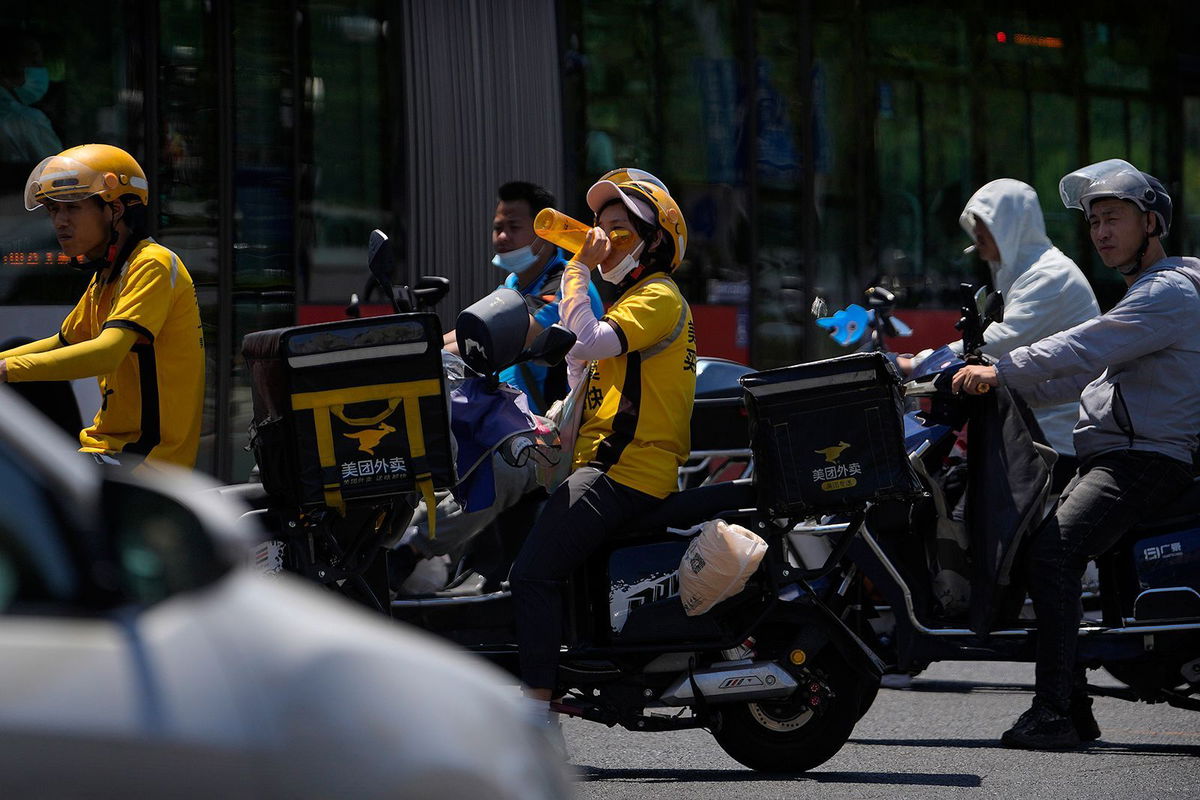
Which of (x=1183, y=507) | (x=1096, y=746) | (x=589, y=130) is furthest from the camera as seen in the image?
(x=589, y=130)

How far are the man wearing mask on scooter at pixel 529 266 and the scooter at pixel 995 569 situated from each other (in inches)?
49.4

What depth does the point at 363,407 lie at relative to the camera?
5102mm

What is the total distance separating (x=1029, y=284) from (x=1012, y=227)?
29 cm

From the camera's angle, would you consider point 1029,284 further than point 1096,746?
Yes

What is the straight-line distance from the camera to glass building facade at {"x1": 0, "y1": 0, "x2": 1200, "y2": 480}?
8.54 m

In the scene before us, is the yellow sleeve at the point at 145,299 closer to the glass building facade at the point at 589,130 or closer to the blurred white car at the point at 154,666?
the blurred white car at the point at 154,666

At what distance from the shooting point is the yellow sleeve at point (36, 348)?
5000mm

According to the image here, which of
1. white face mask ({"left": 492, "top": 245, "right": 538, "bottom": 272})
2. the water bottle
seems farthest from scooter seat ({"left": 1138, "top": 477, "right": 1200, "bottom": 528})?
white face mask ({"left": 492, "top": 245, "right": 538, "bottom": 272})

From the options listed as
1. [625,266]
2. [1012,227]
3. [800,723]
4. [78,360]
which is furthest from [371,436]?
[1012,227]

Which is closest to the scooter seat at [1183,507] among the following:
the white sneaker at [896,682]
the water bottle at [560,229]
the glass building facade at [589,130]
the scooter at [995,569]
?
the scooter at [995,569]

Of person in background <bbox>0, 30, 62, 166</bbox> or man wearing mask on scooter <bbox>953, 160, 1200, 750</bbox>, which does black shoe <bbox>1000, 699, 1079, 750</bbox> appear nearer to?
man wearing mask on scooter <bbox>953, 160, 1200, 750</bbox>

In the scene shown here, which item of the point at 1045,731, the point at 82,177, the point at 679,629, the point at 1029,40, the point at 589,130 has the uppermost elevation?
the point at 1029,40

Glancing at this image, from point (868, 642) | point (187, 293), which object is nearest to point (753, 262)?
point (868, 642)

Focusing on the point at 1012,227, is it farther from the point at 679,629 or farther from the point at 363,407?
the point at 363,407
